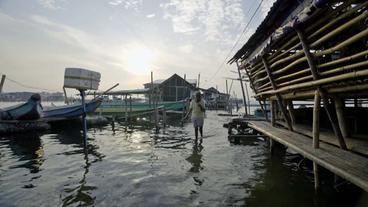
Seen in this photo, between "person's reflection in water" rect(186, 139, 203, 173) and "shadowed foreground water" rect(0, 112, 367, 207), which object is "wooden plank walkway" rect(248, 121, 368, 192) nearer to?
"shadowed foreground water" rect(0, 112, 367, 207)

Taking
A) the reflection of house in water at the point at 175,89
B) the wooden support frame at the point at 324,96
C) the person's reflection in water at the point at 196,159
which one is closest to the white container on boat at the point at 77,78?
the person's reflection in water at the point at 196,159

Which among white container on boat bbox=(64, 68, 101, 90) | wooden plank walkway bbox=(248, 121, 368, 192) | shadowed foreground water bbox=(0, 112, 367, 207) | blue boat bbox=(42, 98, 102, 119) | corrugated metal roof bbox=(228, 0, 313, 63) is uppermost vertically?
corrugated metal roof bbox=(228, 0, 313, 63)

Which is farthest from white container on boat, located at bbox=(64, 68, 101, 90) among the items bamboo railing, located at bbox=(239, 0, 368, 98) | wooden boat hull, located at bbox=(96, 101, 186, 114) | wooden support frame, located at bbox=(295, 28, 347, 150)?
wooden boat hull, located at bbox=(96, 101, 186, 114)

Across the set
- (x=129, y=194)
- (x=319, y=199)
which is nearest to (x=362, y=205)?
(x=319, y=199)

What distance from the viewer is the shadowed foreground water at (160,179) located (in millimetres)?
4914

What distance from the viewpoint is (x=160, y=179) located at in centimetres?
622

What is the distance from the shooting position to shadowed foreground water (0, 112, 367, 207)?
4.91 m

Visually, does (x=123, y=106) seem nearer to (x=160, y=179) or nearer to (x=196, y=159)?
(x=196, y=159)

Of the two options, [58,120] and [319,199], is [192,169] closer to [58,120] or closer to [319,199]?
[319,199]

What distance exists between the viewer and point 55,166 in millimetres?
7625

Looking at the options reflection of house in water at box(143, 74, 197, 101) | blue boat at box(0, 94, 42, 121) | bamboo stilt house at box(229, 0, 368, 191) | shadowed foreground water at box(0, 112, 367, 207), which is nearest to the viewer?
bamboo stilt house at box(229, 0, 368, 191)

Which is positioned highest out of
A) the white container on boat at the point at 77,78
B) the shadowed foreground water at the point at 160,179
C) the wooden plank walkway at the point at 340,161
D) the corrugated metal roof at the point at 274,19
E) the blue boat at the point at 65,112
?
the corrugated metal roof at the point at 274,19

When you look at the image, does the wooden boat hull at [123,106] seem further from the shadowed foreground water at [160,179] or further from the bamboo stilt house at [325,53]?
the bamboo stilt house at [325,53]

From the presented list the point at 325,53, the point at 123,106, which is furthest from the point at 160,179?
the point at 123,106
